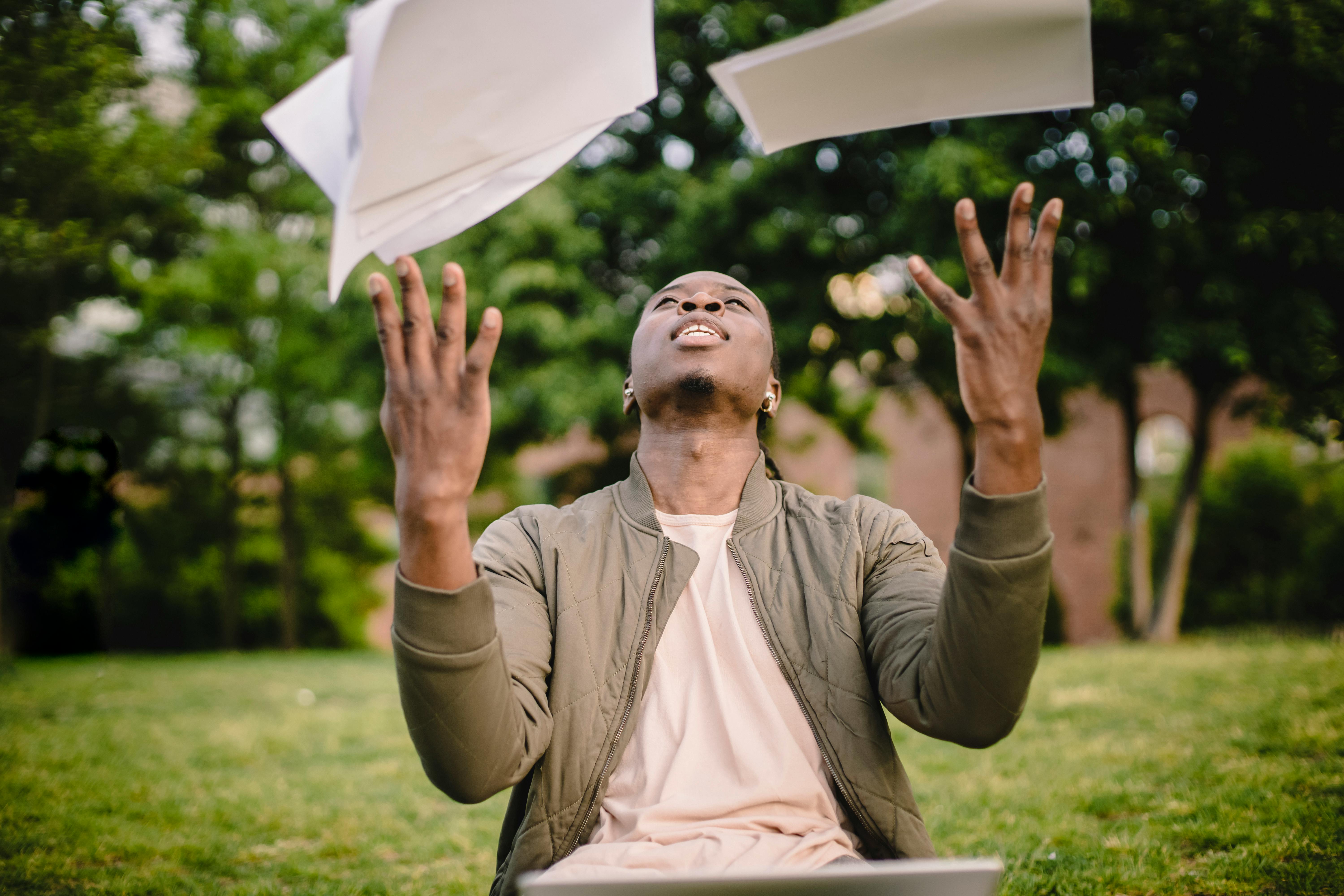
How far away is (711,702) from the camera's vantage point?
229 cm

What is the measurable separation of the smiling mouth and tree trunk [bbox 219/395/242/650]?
18.4m

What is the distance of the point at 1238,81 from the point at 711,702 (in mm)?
6296

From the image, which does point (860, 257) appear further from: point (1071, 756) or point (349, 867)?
point (349, 867)

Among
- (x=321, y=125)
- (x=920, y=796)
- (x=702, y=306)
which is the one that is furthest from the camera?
(x=920, y=796)

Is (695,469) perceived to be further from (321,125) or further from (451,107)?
(321,125)

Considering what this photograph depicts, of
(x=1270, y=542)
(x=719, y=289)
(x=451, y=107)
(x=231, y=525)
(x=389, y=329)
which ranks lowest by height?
(x=1270, y=542)

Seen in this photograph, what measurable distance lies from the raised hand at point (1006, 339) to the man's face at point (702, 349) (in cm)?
90

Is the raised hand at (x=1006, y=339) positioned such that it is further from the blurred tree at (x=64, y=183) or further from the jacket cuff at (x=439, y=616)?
the blurred tree at (x=64, y=183)

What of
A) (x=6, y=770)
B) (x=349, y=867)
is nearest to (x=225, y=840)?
(x=349, y=867)

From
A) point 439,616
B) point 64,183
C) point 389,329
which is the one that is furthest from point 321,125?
point 64,183

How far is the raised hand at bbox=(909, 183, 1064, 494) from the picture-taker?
1.72 metres

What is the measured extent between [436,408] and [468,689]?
0.56 metres

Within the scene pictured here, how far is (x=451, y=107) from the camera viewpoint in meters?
2.04

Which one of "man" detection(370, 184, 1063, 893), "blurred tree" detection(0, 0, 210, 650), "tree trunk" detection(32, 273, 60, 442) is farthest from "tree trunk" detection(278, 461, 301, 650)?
"man" detection(370, 184, 1063, 893)
